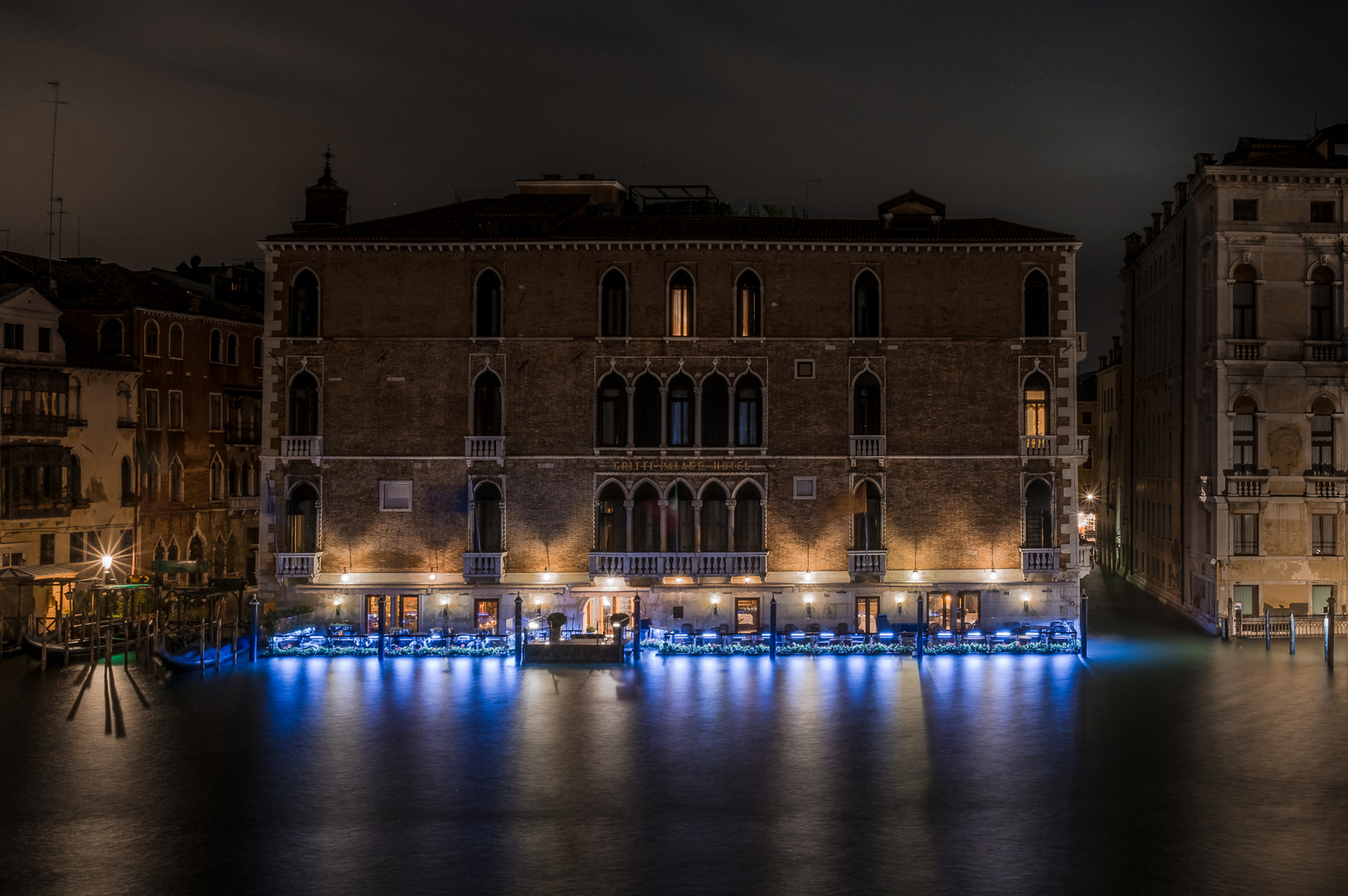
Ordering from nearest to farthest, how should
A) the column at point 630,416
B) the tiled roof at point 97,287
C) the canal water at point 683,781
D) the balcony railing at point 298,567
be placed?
the canal water at point 683,781 → the balcony railing at point 298,567 → the column at point 630,416 → the tiled roof at point 97,287

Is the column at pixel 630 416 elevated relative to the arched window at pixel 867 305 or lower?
lower

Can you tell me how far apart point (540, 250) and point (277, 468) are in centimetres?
1052

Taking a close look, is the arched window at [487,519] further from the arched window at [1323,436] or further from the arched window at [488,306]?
the arched window at [1323,436]

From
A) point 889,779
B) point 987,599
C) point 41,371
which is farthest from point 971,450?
point 41,371

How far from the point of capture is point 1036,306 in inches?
1443

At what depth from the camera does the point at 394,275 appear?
3666 centimetres

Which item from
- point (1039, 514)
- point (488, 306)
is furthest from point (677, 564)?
point (1039, 514)

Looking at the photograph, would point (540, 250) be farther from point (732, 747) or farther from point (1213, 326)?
point (1213, 326)

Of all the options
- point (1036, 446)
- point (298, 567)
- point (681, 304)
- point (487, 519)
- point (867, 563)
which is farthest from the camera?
point (681, 304)

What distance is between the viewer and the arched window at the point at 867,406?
3659cm

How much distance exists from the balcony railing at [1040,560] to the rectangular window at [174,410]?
32.1 meters

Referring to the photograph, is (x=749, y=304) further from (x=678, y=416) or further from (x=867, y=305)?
(x=678, y=416)

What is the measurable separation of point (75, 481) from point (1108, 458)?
47.9m

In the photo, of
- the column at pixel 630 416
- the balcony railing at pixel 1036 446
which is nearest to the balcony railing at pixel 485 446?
the column at pixel 630 416
